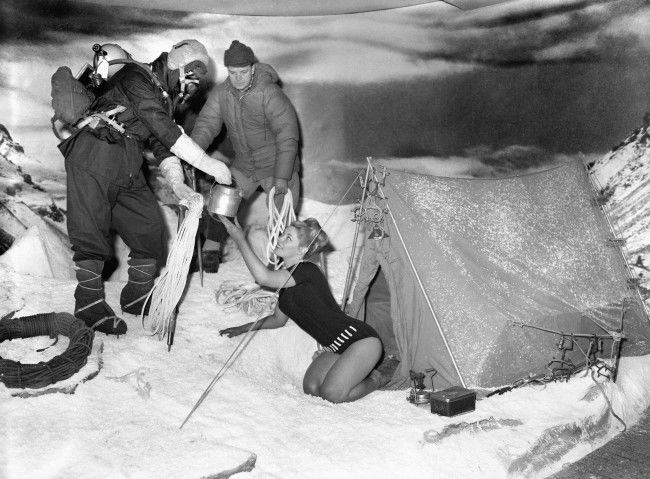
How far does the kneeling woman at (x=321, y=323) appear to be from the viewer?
326 cm

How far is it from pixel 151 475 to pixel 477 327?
1705mm

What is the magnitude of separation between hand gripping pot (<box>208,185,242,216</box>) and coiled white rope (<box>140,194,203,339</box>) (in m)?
0.18

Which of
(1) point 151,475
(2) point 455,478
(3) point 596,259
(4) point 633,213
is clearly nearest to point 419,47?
(4) point 633,213

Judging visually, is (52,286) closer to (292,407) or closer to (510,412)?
(292,407)

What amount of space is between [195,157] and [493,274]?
163 centimetres

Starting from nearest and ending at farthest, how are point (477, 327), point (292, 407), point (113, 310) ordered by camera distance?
point (292, 407)
point (477, 327)
point (113, 310)

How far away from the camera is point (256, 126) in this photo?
4492mm

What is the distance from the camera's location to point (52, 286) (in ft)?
13.0

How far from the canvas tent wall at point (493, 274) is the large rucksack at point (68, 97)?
4.97 feet

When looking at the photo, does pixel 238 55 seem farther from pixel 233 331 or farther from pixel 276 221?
pixel 233 331

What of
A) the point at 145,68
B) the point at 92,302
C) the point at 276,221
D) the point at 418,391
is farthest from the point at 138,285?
the point at 418,391

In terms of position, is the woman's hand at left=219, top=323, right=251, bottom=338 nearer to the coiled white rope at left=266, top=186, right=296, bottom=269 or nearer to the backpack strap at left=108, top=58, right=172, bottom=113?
the coiled white rope at left=266, top=186, right=296, bottom=269

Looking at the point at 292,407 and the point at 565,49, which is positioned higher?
the point at 565,49

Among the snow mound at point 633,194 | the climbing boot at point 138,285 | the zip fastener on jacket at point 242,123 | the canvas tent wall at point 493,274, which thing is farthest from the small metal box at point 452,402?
the snow mound at point 633,194
